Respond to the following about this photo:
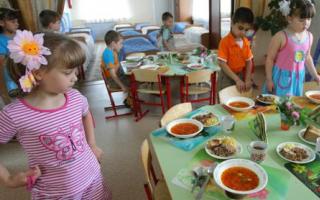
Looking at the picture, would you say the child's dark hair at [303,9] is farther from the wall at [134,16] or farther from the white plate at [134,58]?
the wall at [134,16]

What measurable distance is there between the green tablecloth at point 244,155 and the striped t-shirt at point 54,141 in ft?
1.14

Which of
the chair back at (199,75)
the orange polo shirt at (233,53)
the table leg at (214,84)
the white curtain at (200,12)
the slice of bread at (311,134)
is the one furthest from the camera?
the white curtain at (200,12)

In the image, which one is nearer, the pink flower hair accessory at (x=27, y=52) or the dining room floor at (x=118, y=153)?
the pink flower hair accessory at (x=27, y=52)

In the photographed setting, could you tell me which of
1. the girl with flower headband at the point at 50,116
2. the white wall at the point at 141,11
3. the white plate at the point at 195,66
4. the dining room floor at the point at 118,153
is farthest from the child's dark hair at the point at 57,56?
the white wall at the point at 141,11

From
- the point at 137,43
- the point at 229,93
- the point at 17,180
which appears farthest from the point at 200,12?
the point at 17,180

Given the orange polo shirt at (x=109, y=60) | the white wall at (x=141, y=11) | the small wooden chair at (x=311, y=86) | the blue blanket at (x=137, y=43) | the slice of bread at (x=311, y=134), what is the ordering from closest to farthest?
1. the slice of bread at (x=311, y=134)
2. the small wooden chair at (x=311, y=86)
3. the orange polo shirt at (x=109, y=60)
4. the blue blanket at (x=137, y=43)
5. the white wall at (x=141, y=11)

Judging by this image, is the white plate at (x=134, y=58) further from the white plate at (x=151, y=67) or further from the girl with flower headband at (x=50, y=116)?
the girl with flower headband at (x=50, y=116)

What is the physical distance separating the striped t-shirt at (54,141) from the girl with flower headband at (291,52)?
1.59 meters

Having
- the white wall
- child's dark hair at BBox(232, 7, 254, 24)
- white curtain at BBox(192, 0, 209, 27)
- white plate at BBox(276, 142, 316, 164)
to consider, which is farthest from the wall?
white plate at BBox(276, 142, 316, 164)

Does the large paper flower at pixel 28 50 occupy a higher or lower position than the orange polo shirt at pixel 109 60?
higher

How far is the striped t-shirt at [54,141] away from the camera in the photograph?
0.94m

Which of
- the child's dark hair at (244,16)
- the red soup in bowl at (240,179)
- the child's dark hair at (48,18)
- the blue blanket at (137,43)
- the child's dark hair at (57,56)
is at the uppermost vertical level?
the child's dark hair at (48,18)

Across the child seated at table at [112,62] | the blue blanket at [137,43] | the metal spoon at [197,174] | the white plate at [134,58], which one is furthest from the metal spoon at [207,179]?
the blue blanket at [137,43]

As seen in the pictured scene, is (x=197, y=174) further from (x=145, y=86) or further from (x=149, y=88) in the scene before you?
(x=145, y=86)
